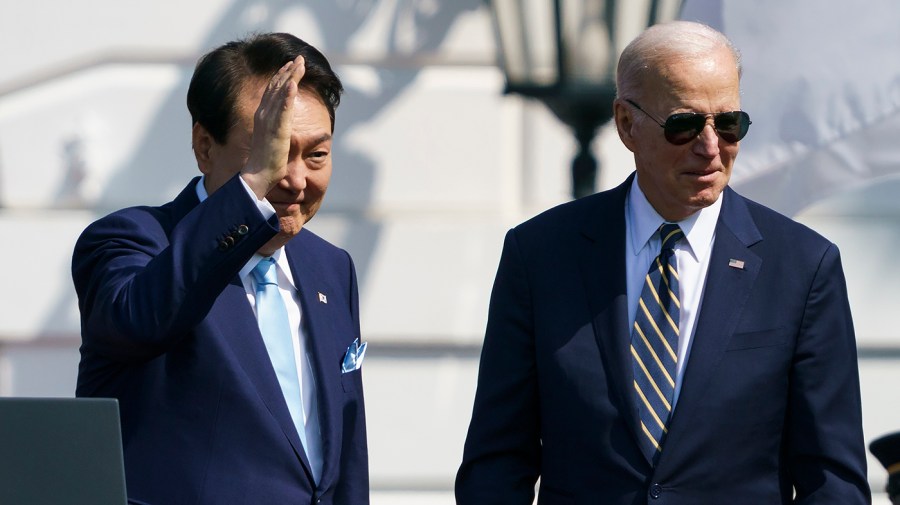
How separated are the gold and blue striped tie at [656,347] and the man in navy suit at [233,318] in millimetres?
548

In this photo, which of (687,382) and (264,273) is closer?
(687,382)

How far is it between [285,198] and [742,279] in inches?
31.9

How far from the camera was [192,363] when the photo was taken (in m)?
2.42

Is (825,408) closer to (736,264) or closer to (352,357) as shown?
(736,264)

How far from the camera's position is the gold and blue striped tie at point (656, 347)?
95.9 inches

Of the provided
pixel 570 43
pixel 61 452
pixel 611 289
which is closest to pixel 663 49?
pixel 611 289

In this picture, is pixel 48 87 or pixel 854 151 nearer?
pixel 854 151

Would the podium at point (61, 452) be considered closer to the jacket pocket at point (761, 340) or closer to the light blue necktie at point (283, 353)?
the light blue necktie at point (283, 353)

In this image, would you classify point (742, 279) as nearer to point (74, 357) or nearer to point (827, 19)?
point (827, 19)

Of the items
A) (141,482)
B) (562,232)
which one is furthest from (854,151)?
(141,482)

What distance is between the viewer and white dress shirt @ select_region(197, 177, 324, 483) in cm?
253

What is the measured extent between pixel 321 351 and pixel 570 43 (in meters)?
1.73

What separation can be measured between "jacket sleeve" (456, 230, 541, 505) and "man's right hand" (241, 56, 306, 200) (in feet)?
1.65

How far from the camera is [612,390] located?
246cm
